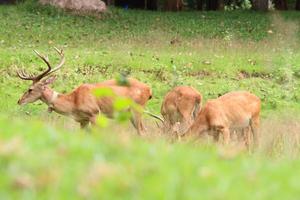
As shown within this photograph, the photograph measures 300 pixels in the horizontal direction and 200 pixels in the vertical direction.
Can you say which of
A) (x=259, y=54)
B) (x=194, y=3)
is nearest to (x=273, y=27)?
(x=259, y=54)

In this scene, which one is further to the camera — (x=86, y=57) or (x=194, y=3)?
(x=194, y=3)

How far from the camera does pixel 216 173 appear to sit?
4.65 m

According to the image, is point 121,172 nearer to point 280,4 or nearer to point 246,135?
point 246,135

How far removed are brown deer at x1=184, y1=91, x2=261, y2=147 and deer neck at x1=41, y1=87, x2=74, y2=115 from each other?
7.22ft

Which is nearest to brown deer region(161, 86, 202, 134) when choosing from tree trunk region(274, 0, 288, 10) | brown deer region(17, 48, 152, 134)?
brown deer region(17, 48, 152, 134)

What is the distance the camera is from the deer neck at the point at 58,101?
502 inches

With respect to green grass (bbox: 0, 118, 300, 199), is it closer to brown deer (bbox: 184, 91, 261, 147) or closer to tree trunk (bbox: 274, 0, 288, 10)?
brown deer (bbox: 184, 91, 261, 147)

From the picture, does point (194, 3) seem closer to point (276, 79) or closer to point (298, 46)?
point (298, 46)

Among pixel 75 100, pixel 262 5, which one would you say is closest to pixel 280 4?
pixel 262 5

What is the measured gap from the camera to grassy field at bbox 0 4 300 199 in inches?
169

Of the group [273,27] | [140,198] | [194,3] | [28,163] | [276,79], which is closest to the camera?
[140,198]

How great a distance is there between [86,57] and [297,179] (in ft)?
48.3

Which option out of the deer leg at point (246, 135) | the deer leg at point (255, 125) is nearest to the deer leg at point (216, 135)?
the deer leg at point (246, 135)

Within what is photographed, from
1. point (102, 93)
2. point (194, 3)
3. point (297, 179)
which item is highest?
point (102, 93)
